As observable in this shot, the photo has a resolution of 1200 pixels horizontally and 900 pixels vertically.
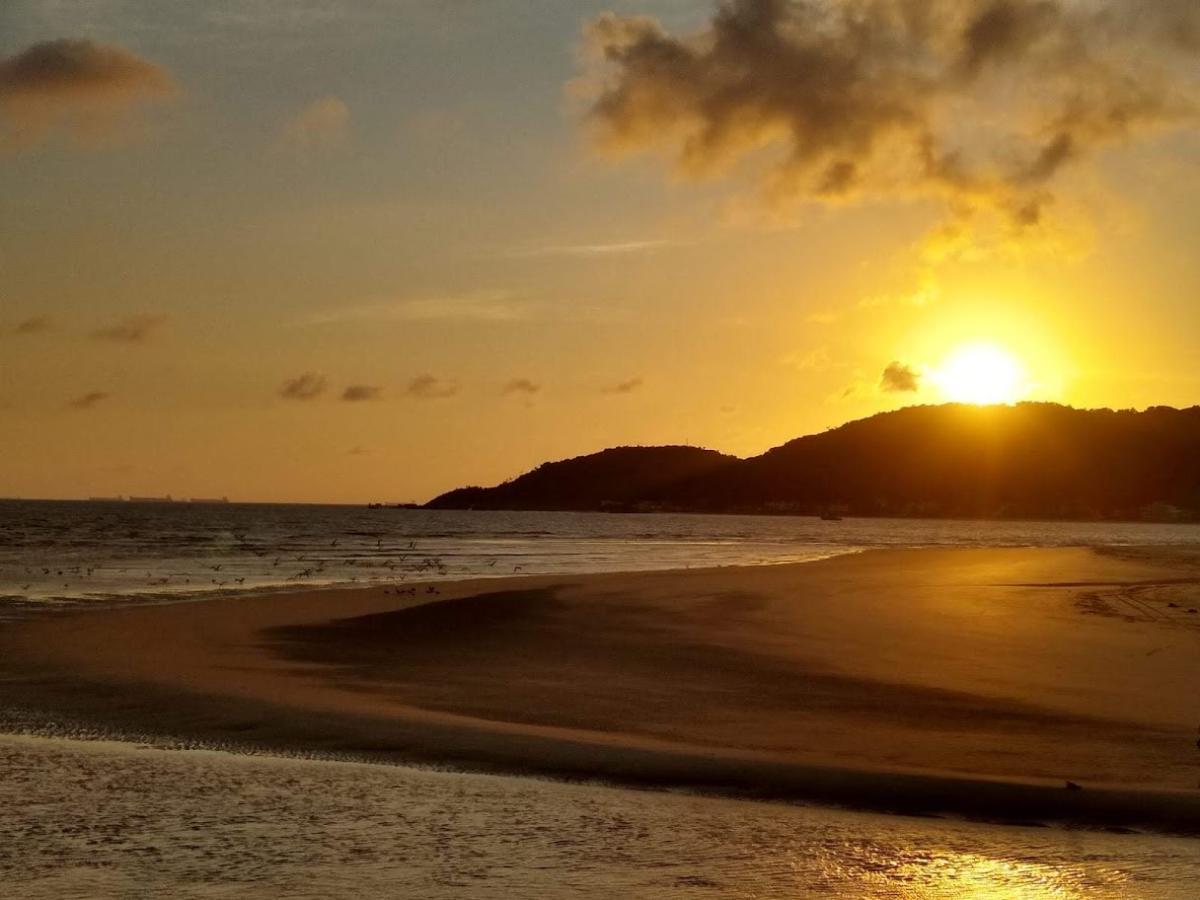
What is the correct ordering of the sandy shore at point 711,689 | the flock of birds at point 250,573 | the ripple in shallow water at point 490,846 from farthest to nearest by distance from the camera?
the flock of birds at point 250,573
the sandy shore at point 711,689
the ripple in shallow water at point 490,846

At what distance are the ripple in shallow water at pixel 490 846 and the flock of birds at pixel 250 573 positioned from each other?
86.6 ft

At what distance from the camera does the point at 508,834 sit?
9539 mm

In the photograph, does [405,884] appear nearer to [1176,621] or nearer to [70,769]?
[70,769]

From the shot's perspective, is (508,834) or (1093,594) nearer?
(508,834)

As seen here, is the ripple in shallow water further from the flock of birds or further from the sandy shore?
the flock of birds

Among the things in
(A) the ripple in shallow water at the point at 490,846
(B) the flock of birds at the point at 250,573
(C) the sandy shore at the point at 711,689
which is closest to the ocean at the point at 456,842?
(A) the ripple in shallow water at the point at 490,846

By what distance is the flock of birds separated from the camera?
137 feet

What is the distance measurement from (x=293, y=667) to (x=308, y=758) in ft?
25.1

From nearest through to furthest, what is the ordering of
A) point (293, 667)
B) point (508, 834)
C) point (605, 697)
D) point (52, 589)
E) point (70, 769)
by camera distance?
point (508, 834) < point (70, 769) < point (605, 697) < point (293, 667) < point (52, 589)

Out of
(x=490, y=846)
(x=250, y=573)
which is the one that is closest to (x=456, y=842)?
(x=490, y=846)

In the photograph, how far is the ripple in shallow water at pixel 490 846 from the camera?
27.0ft

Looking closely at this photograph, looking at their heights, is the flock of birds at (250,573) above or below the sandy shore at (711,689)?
above

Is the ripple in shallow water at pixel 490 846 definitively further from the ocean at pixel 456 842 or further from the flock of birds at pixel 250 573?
the flock of birds at pixel 250 573

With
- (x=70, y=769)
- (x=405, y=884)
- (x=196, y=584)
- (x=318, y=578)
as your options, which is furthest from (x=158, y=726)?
(x=318, y=578)
